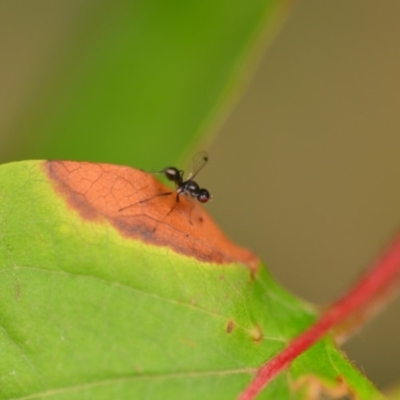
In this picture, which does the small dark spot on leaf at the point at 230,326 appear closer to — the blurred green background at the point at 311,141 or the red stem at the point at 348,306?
the red stem at the point at 348,306

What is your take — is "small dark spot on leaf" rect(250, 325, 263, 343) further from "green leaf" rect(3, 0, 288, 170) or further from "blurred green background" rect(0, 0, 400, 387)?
"blurred green background" rect(0, 0, 400, 387)

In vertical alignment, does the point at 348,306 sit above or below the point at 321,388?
above

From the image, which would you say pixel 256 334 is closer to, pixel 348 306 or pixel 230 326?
pixel 230 326

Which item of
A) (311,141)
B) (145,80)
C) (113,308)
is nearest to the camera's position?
(113,308)

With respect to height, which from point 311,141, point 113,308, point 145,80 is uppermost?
point 311,141

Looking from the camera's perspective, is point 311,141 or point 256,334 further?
point 311,141

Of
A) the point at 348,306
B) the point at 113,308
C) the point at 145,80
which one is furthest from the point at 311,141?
the point at 113,308
